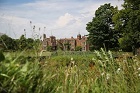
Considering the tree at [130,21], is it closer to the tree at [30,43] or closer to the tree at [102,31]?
the tree at [102,31]

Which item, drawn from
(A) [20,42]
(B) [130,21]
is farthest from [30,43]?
(B) [130,21]

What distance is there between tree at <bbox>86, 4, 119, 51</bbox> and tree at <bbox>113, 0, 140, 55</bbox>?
23.1 m

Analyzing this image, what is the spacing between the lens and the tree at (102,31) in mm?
64562

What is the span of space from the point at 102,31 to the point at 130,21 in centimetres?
2744

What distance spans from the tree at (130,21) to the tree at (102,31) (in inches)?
908

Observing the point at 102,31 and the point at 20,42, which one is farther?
the point at 102,31

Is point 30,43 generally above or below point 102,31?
below

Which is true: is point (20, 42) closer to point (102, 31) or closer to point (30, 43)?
point (30, 43)

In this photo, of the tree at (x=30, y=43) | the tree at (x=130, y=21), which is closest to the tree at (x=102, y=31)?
the tree at (x=130, y=21)

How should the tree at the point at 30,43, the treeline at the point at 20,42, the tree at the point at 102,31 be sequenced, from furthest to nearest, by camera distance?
the tree at the point at 102,31, the tree at the point at 30,43, the treeline at the point at 20,42

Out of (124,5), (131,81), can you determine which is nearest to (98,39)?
(124,5)

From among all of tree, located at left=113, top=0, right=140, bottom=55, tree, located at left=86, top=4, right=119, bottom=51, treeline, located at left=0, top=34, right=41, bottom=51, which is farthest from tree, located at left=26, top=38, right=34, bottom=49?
tree, located at left=86, top=4, right=119, bottom=51

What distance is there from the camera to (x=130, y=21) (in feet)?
126

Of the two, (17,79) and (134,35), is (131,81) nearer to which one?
(17,79)
